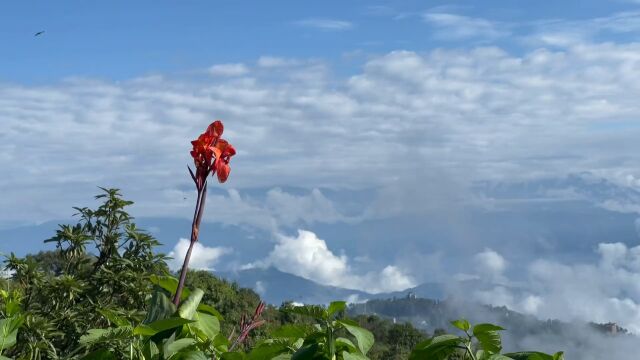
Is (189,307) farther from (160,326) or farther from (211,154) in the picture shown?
(211,154)

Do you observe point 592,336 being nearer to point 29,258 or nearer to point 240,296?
point 240,296

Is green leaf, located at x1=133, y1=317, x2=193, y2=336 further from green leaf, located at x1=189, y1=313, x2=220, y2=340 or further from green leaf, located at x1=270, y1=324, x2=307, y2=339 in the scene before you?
green leaf, located at x1=270, y1=324, x2=307, y2=339

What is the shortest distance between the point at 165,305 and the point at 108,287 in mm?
2144

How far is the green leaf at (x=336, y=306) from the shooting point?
2.98 meters

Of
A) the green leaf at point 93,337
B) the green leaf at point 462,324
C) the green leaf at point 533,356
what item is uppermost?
the green leaf at point 462,324

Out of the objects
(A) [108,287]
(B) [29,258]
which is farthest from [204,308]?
(B) [29,258]

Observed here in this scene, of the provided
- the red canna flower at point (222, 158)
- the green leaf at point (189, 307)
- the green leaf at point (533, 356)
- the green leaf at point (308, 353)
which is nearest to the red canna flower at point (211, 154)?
the red canna flower at point (222, 158)

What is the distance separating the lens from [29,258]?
215 inches

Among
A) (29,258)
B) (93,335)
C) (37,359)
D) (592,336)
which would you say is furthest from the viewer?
(592,336)

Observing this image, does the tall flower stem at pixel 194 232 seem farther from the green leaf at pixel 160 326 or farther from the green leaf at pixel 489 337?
the green leaf at pixel 489 337

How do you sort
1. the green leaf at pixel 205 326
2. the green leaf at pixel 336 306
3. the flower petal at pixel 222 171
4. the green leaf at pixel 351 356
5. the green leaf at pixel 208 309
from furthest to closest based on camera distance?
the green leaf at pixel 208 309 → the green leaf at pixel 205 326 → the flower petal at pixel 222 171 → the green leaf at pixel 336 306 → the green leaf at pixel 351 356

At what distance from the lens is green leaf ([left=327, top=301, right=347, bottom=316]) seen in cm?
298

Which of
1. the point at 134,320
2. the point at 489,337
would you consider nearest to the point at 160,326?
the point at 489,337

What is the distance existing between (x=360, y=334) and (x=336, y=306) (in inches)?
5.3
